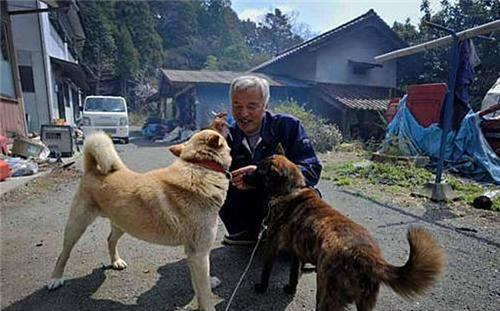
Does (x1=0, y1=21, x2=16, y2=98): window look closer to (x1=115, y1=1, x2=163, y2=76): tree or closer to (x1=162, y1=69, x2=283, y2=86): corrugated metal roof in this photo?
(x1=162, y1=69, x2=283, y2=86): corrugated metal roof

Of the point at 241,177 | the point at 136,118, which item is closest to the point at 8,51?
the point at 241,177

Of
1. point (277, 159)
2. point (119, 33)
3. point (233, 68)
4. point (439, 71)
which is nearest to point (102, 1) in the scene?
point (119, 33)

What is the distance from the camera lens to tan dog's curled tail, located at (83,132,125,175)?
243 cm

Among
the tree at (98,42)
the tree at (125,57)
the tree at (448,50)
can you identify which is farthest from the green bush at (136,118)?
the tree at (448,50)

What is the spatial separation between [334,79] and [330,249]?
18.1m

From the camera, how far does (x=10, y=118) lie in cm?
827

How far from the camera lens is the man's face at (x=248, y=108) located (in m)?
2.93

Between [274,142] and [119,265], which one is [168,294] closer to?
[119,265]

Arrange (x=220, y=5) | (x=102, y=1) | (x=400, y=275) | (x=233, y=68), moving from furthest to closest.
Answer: (x=220, y=5) < (x=233, y=68) < (x=102, y=1) < (x=400, y=275)

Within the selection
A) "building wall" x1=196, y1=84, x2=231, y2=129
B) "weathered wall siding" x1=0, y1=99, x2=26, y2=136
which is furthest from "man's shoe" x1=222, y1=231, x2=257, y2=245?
"building wall" x1=196, y1=84, x2=231, y2=129

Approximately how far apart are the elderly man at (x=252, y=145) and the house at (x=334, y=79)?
13.4 m

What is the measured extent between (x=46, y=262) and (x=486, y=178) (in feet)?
27.9

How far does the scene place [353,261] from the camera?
184cm

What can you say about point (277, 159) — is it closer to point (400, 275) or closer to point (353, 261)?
point (353, 261)
